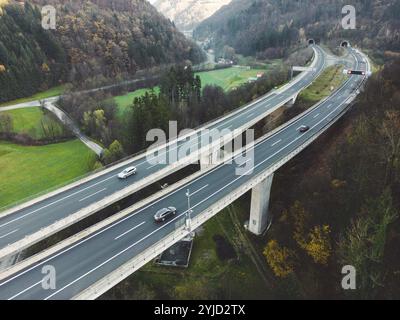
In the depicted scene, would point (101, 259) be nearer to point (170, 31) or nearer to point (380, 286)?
point (380, 286)

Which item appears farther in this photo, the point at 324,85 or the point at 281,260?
the point at 324,85

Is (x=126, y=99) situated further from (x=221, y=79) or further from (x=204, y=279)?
A: (x=204, y=279)

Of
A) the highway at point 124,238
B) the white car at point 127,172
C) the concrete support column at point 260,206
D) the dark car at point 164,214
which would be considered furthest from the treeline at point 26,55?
the concrete support column at point 260,206

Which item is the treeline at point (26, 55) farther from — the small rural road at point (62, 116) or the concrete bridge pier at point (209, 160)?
the concrete bridge pier at point (209, 160)

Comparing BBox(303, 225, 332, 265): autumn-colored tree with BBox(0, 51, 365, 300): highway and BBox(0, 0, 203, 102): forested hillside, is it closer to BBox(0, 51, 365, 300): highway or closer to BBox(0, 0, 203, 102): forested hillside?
BBox(0, 51, 365, 300): highway

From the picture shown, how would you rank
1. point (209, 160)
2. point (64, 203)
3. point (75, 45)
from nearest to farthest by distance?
point (64, 203)
point (209, 160)
point (75, 45)

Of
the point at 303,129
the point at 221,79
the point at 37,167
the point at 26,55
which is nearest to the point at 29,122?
the point at 37,167

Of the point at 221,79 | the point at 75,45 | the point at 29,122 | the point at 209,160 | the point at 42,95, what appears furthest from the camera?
the point at 221,79
